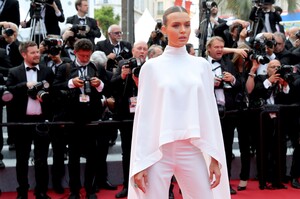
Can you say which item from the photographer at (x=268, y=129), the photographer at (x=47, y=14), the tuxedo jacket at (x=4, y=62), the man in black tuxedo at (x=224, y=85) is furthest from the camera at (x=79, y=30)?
the photographer at (x=268, y=129)

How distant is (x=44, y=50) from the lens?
7398 mm

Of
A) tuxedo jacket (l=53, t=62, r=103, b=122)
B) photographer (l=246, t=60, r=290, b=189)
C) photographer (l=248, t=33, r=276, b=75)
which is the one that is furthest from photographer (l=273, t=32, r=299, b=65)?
tuxedo jacket (l=53, t=62, r=103, b=122)

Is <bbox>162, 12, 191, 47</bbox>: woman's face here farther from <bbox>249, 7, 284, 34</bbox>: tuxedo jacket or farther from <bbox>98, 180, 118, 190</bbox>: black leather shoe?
<bbox>249, 7, 284, 34</bbox>: tuxedo jacket

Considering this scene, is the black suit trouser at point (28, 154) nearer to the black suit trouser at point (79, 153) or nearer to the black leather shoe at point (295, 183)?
the black suit trouser at point (79, 153)

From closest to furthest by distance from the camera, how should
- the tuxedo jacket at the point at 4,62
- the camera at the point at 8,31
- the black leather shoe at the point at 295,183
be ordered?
1. the tuxedo jacket at the point at 4,62
2. the black leather shoe at the point at 295,183
3. the camera at the point at 8,31

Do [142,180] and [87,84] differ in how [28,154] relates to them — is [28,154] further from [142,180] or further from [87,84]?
[142,180]

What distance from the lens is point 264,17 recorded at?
8984mm

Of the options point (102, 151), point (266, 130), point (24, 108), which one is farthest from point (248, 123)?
point (24, 108)

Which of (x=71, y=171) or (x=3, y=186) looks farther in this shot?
(x=3, y=186)

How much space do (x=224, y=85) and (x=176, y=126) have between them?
341cm

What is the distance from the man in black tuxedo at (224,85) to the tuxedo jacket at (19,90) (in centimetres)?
206

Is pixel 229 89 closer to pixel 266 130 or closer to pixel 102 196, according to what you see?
pixel 266 130

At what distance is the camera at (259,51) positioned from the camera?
6.93 meters

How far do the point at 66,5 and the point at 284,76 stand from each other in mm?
7844
